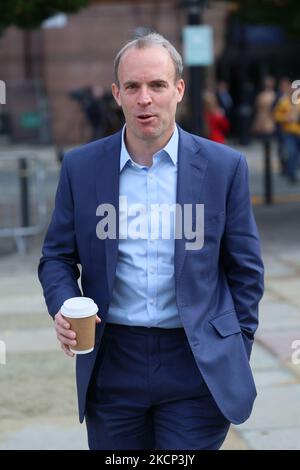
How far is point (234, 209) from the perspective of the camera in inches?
126

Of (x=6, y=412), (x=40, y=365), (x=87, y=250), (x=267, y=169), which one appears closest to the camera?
(x=87, y=250)

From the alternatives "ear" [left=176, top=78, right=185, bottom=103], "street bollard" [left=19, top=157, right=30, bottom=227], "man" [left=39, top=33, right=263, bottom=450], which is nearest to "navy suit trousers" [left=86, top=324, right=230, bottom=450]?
"man" [left=39, top=33, right=263, bottom=450]

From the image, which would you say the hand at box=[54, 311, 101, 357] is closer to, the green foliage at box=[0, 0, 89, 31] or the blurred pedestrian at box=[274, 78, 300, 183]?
the green foliage at box=[0, 0, 89, 31]

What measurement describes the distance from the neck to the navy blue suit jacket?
0.18ft

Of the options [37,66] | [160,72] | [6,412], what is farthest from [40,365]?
[37,66]

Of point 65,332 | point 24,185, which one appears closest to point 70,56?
point 24,185

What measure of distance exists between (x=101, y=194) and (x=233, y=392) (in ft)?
2.63

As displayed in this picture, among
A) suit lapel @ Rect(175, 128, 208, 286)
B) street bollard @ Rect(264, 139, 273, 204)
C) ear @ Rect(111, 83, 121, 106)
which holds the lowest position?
street bollard @ Rect(264, 139, 273, 204)

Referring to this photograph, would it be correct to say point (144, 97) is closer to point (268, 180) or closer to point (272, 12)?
point (272, 12)

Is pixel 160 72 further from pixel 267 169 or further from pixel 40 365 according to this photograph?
pixel 267 169

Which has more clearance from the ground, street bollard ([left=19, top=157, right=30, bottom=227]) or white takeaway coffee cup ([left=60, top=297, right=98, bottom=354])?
white takeaway coffee cup ([left=60, top=297, right=98, bottom=354])

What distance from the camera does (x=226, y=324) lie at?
3178 mm

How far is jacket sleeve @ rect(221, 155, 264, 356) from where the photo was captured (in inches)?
126

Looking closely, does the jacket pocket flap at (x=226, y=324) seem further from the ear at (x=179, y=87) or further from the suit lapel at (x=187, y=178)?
the ear at (x=179, y=87)
